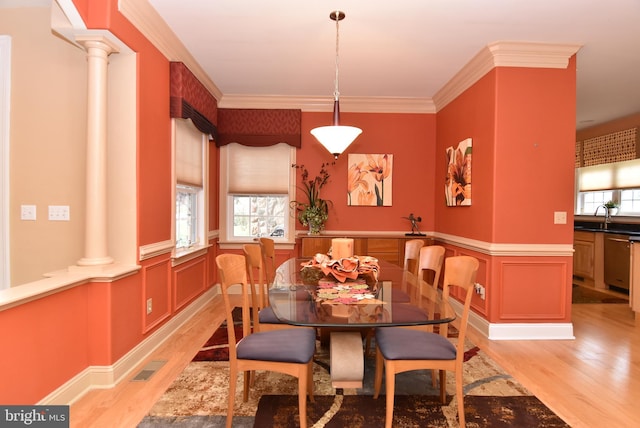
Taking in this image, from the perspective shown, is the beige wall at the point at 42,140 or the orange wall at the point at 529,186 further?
the orange wall at the point at 529,186

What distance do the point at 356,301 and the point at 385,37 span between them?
95.5 inches

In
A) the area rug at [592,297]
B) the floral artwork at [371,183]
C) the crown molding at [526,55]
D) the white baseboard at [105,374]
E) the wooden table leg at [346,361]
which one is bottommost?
the area rug at [592,297]

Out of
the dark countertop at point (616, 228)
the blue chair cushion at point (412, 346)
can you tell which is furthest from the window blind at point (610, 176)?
the blue chair cushion at point (412, 346)

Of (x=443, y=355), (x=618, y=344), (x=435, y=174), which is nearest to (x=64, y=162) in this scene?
(x=443, y=355)

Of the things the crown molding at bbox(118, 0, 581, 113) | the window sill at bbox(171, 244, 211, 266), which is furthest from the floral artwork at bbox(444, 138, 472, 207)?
the window sill at bbox(171, 244, 211, 266)

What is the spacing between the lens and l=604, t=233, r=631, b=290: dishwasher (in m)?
5.06

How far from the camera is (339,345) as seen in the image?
210 centimetres

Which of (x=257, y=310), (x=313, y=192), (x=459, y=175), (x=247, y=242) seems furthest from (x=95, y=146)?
(x=459, y=175)

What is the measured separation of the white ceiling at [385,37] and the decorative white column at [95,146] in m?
0.62

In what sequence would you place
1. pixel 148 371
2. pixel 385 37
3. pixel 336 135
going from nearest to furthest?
pixel 148 371 → pixel 336 135 → pixel 385 37

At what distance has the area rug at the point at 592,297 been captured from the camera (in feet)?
15.8

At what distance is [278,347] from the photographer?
193cm

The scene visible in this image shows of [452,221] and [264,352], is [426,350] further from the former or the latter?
[452,221]

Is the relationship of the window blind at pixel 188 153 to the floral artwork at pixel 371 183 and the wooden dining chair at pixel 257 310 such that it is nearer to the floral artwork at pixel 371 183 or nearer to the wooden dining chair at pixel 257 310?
the wooden dining chair at pixel 257 310
